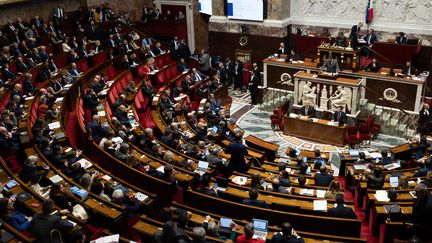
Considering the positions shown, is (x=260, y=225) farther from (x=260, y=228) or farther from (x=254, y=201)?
(x=254, y=201)

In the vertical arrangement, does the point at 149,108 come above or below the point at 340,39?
below

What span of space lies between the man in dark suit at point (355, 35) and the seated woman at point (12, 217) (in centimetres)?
1215

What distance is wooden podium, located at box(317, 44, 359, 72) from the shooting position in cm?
1498

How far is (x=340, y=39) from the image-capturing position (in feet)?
51.0

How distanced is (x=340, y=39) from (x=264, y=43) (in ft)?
13.1

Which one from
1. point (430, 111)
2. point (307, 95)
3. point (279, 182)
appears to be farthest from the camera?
point (307, 95)

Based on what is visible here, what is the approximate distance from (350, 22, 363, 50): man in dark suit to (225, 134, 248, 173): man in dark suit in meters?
7.90

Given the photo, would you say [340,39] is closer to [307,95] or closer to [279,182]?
[307,95]

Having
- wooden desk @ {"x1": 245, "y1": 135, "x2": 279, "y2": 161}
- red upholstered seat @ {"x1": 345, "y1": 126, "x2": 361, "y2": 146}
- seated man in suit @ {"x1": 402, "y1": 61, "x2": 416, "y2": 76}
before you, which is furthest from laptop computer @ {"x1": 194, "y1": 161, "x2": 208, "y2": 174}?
seated man in suit @ {"x1": 402, "y1": 61, "x2": 416, "y2": 76}

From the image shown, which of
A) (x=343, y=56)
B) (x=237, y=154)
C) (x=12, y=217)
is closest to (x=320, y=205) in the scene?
(x=237, y=154)

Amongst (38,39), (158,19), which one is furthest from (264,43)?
(38,39)

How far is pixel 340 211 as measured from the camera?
709 centimetres

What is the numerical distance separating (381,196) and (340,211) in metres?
1.27

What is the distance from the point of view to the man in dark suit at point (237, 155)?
30.1 feet
